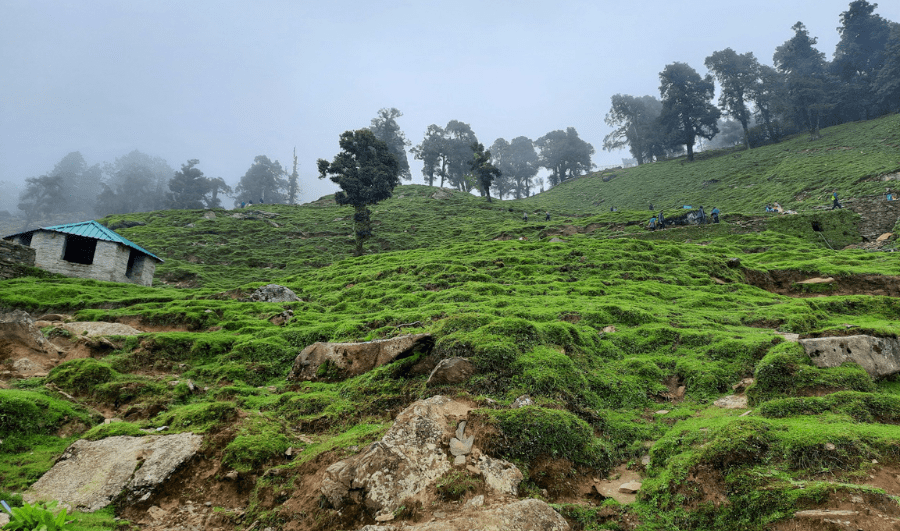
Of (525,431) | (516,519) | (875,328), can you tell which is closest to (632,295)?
(875,328)

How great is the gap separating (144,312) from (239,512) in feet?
37.1

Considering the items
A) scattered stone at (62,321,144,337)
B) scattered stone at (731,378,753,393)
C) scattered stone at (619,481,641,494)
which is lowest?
scattered stone at (62,321,144,337)

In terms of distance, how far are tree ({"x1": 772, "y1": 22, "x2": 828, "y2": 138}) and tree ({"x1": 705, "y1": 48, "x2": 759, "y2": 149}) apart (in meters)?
4.26

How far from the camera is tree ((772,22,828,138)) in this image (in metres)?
57.2

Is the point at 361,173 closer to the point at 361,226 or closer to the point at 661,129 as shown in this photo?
the point at 361,226

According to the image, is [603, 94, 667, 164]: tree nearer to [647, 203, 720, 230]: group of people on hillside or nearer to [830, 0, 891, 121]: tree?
[830, 0, 891, 121]: tree

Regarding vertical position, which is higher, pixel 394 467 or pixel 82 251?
pixel 82 251

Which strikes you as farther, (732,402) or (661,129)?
(661,129)

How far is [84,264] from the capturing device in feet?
74.7

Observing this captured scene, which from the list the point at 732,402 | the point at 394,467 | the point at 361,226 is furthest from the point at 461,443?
the point at 361,226

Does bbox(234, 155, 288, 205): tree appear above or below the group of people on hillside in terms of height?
above

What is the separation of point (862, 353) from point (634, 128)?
92.7 metres

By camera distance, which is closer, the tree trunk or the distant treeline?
the tree trunk

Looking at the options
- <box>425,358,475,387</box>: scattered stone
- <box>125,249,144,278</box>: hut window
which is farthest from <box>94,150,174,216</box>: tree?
<box>425,358,475,387</box>: scattered stone
